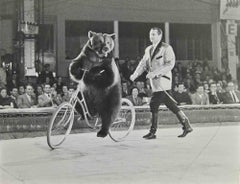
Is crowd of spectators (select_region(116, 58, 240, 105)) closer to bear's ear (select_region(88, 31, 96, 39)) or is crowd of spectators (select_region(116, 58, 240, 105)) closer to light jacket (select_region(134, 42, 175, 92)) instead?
light jacket (select_region(134, 42, 175, 92))

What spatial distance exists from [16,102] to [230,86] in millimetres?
1869

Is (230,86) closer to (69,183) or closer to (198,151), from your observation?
(198,151)

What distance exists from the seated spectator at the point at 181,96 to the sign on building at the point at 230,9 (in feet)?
2.43

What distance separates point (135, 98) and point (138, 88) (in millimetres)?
89

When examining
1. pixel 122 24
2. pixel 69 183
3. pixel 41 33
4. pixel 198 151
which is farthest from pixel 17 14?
pixel 198 151

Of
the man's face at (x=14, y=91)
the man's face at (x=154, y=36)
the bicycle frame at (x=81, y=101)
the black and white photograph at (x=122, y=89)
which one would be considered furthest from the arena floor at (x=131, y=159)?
the man's face at (x=154, y=36)

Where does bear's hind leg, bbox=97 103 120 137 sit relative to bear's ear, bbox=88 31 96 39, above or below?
below

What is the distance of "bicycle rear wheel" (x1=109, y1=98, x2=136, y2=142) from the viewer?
3555 mm

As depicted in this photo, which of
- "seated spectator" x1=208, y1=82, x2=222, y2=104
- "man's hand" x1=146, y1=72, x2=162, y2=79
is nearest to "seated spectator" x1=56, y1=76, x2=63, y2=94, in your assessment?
"man's hand" x1=146, y1=72, x2=162, y2=79

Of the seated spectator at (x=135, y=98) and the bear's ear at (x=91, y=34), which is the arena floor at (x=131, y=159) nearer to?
the seated spectator at (x=135, y=98)

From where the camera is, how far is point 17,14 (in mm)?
3314

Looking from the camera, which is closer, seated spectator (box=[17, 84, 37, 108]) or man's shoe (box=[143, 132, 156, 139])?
seated spectator (box=[17, 84, 37, 108])

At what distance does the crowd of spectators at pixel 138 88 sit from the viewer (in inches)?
132

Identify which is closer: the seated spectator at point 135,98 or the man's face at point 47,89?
the man's face at point 47,89
